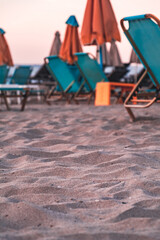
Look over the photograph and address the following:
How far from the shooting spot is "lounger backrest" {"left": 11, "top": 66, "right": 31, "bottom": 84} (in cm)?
1012

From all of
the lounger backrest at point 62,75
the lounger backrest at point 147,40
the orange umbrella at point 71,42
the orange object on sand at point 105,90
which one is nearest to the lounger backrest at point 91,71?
the orange object on sand at point 105,90

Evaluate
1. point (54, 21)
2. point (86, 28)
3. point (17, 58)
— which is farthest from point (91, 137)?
point (17, 58)

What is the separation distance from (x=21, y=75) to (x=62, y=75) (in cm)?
206

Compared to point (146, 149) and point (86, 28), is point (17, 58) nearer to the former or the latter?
point (86, 28)

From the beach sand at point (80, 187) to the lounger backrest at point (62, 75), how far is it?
5.45m

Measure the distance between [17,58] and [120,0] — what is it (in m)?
8.17

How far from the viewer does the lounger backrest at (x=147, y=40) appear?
3527 millimetres

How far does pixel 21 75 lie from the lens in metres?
10.3

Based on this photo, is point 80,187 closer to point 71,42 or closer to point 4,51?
point 71,42

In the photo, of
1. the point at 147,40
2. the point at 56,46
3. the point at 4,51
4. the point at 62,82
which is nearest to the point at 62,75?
the point at 62,82

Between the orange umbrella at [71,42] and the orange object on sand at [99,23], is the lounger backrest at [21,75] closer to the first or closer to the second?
the orange umbrella at [71,42]

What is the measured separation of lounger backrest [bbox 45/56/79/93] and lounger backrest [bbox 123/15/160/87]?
4866mm

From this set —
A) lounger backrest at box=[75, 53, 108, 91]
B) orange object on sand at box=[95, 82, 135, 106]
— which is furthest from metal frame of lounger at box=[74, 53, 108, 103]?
orange object on sand at box=[95, 82, 135, 106]

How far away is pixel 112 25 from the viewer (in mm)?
8562
